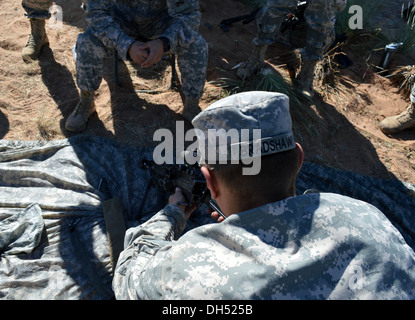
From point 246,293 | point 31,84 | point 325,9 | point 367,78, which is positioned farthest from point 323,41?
point 246,293

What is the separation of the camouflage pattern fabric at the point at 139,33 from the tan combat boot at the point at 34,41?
48.3 inches

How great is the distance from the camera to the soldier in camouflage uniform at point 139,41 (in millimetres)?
2836

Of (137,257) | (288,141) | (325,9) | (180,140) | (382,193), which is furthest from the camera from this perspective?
(325,9)

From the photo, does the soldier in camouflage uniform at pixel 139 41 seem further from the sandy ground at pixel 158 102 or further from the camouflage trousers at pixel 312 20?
the camouflage trousers at pixel 312 20

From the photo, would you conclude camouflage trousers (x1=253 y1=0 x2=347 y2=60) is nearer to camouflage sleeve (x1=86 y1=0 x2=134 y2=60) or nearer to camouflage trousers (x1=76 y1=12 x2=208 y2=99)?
camouflage trousers (x1=76 y1=12 x2=208 y2=99)

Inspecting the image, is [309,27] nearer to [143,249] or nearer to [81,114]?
[81,114]

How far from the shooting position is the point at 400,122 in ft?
12.2

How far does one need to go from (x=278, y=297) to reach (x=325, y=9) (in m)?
3.11

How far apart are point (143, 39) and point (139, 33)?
0.20 ft

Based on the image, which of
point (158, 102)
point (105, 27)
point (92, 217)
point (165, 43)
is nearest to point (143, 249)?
point (92, 217)

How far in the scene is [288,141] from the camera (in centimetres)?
134

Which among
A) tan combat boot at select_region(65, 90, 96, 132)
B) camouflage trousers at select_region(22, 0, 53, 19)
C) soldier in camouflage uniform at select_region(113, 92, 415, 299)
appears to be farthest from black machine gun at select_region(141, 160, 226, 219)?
camouflage trousers at select_region(22, 0, 53, 19)

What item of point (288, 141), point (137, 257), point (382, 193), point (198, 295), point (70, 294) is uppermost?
point (288, 141)

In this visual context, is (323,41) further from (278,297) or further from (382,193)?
(278,297)
